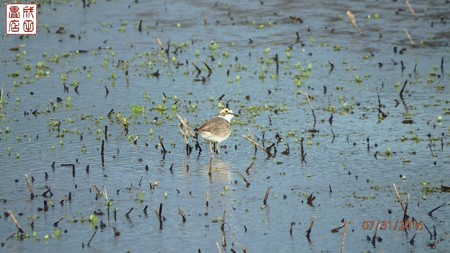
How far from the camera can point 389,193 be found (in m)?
16.7

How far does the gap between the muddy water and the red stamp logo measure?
125 cm

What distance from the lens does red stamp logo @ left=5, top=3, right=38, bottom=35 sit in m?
23.0

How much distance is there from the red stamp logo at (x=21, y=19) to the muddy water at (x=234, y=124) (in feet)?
4.11

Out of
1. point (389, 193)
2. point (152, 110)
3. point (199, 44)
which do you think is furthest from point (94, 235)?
point (199, 44)

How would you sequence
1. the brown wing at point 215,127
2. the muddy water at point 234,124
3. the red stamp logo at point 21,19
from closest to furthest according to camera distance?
the muddy water at point 234,124, the brown wing at point 215,127, the red stamp logo at point 21,19

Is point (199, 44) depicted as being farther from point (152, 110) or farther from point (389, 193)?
point (389, 193)

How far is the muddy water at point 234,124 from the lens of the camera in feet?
49.9

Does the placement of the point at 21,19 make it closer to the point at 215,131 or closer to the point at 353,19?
the point at 215,131

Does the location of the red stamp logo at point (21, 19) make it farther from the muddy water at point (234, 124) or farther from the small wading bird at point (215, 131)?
the small wading bird at point (215, 131)

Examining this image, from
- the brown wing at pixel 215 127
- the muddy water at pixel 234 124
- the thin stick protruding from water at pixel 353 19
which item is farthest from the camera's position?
the thin stick protruding from water at pixel 353 19

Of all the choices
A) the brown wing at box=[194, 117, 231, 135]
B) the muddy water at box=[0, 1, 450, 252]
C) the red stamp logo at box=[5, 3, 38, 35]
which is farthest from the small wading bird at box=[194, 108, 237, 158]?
the red stamp logo at box=[5, 3, 38, 35]

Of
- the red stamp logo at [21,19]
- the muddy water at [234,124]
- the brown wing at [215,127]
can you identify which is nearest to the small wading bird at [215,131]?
the brown wing at [215,127]

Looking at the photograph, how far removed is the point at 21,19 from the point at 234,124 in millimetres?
6300

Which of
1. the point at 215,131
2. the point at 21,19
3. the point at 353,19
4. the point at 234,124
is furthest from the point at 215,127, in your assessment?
the point at 353,19
